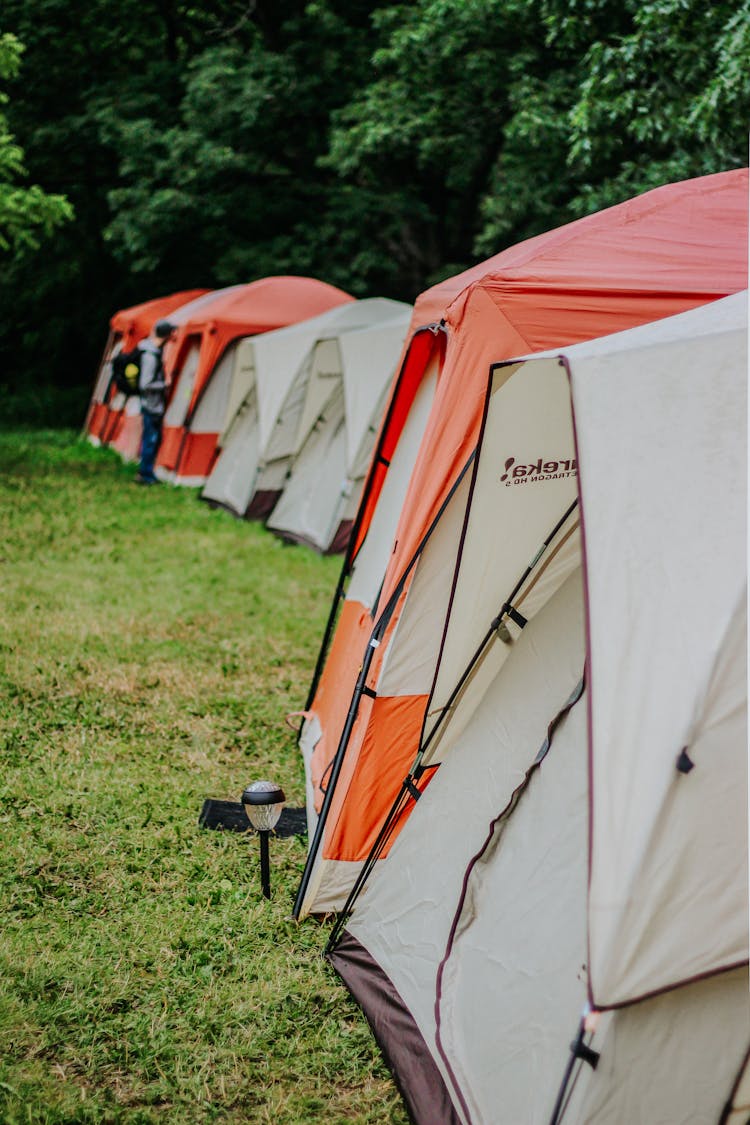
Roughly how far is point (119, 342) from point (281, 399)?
924 centimetres

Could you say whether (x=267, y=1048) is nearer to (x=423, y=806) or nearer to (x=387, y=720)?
(x=423, y=806)

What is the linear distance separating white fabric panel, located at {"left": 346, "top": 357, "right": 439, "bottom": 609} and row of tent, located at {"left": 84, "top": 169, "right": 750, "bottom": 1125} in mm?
22

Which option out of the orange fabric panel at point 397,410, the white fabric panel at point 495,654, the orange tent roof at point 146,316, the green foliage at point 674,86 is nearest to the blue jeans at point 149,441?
the orange tent roof at point 146,316

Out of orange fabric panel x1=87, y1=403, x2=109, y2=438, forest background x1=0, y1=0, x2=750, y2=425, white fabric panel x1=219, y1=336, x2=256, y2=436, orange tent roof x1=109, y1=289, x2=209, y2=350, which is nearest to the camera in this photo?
forest background x1=0, y1=0, x2=750, y2=425

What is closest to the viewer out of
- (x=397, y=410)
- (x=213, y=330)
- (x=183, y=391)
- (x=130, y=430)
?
(x=397, y=410)

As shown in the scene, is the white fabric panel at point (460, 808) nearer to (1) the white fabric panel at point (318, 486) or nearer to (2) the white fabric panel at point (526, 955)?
(2) the white fabric panel at point (526, 955)

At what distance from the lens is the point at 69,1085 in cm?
289

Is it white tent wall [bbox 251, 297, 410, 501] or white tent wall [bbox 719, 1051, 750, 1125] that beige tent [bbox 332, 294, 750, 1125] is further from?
white tent wall [bbox 251, 297, 410, 501]

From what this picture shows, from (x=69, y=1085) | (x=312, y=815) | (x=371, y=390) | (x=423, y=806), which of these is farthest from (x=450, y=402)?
(x=371, y=390)

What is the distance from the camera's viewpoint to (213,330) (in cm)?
1217

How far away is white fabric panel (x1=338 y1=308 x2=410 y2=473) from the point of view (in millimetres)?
8961

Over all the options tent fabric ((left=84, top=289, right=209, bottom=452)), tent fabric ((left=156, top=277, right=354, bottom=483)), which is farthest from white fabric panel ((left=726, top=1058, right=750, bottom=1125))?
tent fabric ((left=84, top=289, right=209, bottom=452))

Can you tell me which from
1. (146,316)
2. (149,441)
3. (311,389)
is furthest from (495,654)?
(146,316)

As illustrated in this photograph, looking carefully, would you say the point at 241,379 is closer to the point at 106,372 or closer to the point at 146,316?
the point at 146,316
